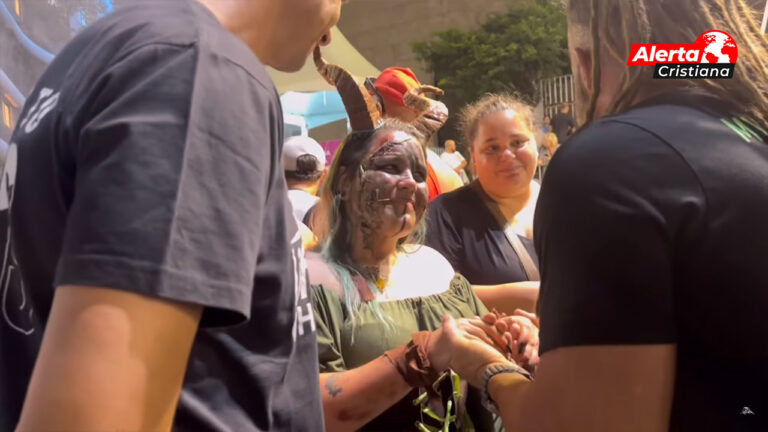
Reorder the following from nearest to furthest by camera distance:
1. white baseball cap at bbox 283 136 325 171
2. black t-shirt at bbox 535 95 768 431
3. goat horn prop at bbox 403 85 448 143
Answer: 1. black t-shirt at bbox 535 95 768 431
2. goat horn prop at bbox 403 85 448 143
3. white baseball cap at bbox 283 136 325 171

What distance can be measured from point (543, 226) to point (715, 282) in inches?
6.2

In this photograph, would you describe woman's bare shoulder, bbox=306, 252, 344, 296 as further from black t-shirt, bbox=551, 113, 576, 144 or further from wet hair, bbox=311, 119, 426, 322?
black t-shirt, bbox=551, 113, 576, 144

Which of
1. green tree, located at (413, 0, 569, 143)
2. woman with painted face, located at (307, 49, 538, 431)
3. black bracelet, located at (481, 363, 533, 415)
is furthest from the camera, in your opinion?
green tree, located at (413, 0, 569, 143)

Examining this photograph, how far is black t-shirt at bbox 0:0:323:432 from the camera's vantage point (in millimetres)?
333

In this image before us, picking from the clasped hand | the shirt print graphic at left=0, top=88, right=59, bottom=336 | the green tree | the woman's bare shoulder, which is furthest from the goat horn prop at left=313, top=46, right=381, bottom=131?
the shirt print graphic at left=0, top=88, right=59, bottom=336

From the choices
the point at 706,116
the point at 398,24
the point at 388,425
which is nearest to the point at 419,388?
the point at 388,425

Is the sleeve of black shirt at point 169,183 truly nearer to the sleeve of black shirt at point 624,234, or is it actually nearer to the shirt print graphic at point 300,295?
the shirt print graphic at point 300,295

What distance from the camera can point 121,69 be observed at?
358 mm

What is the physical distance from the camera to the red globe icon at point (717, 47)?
672 mm

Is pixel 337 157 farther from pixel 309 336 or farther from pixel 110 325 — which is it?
pixel 110 325

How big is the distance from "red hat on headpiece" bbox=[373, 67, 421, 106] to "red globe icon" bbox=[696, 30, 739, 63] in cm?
56

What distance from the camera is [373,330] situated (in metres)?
1.00

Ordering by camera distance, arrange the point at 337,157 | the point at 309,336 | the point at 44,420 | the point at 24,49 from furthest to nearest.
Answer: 1. the point at 24,49
2. the point at 337,157
3. the point at 309,336
4. the point at 44,420

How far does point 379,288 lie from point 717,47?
59cm
